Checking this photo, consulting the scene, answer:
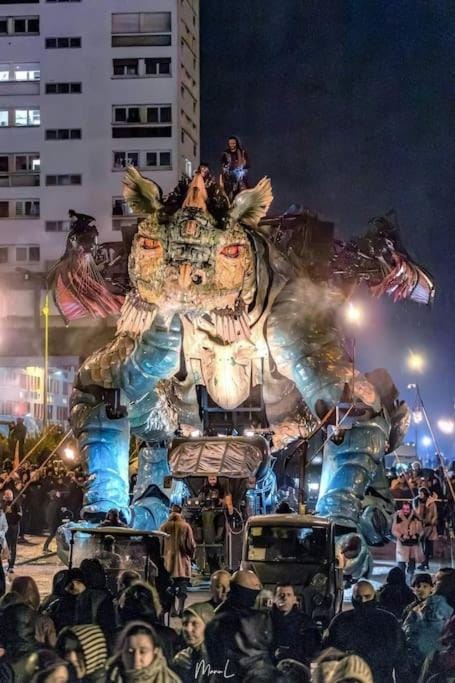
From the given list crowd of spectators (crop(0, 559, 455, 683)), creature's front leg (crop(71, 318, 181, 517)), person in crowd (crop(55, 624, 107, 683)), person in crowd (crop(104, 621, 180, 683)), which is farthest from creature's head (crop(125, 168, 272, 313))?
person in crowd (crop(104, 621, 180, 683))

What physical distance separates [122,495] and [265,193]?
5575mm

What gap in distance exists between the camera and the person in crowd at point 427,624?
8539 millimetres

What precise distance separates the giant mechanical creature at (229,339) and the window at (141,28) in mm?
38177

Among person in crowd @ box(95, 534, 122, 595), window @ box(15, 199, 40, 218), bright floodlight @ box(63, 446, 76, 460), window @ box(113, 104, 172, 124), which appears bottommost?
person in crowd @ box(95, 534, 122, 595)

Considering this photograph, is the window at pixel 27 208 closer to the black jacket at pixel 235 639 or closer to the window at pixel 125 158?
the window at pixel 125 158

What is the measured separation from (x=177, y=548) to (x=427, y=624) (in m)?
7.73

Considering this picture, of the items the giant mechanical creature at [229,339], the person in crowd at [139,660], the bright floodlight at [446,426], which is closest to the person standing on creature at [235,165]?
the giant mechanical creature at [229,339]

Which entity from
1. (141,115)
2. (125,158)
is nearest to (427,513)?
(125,158)

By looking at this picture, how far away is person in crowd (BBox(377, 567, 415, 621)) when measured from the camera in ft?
30.4

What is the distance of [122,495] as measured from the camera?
18953mm

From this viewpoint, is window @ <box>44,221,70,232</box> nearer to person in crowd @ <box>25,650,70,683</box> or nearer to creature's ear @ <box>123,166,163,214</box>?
creature's ear @ <box>123,166,163,214</box>

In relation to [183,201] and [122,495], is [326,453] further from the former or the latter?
[183,201]

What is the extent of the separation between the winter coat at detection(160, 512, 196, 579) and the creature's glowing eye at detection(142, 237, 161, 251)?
4598mm

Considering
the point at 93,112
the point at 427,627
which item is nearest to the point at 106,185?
the point at 93,112
